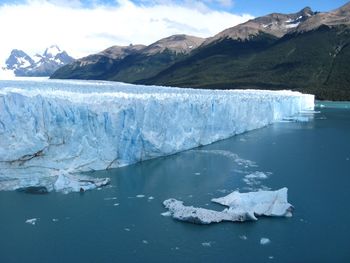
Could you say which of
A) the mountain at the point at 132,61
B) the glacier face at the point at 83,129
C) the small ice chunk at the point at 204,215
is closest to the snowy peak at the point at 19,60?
the mountain at the point at 132,61

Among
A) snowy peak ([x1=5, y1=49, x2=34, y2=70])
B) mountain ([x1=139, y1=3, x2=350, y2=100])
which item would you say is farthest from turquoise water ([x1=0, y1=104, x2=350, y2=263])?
snowy peak ([x1=5, y1=49, x2=34, y2=70])

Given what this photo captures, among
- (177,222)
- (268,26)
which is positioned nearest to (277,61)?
(268,26)

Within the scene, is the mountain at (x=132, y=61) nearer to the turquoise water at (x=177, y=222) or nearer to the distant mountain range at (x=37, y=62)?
the distant mountain range at (x=37, y=62)

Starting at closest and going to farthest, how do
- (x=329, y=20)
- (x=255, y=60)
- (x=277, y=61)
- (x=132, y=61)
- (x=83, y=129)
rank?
(x=83, y=129) → (x=277, y=61) → (x=255, y=60) → (x=329, y=20) → (x=132, y=61)

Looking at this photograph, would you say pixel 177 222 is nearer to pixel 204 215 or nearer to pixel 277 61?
pixel 204 215

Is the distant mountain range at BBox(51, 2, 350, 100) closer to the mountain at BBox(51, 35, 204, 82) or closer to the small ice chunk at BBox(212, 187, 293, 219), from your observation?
the mountain at BBox(51, 35, 204, 82)

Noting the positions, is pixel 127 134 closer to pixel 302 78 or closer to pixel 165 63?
pixel 302 78
